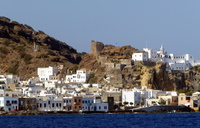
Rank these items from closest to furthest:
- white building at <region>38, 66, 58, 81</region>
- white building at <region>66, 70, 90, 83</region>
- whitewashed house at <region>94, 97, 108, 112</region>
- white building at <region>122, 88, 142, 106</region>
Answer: whitewashed house at <region>94, 97, 108, 112</region> < white building at <region>122, 88, 142, 106</region> < white building at <region>66, 70, 90, 83</region> < white building at <region>38, 66, 58, 81</region>

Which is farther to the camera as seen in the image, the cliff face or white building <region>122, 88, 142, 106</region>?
the cliff face

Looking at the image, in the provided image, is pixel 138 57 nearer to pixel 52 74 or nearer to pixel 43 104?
pixel 52 74

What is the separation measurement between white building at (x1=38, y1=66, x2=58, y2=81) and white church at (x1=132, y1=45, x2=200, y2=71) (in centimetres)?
1607

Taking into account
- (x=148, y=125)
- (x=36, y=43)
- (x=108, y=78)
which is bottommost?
(x=148, y=125)

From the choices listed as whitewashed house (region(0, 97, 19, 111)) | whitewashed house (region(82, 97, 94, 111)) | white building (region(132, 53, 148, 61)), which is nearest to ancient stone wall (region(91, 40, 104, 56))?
white building (region(132, 53, 148, 61))

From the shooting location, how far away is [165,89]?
12825 cm

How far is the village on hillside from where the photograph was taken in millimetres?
102750

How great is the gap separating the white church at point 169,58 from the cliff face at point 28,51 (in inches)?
618

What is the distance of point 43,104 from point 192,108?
2590 cm

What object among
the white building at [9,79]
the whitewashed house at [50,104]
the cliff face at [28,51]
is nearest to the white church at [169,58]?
the cliff face at [28,51]

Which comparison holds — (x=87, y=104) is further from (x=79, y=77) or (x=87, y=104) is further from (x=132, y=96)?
(x=79, y=77)

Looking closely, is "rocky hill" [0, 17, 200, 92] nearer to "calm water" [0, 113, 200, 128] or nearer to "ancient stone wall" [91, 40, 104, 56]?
"ancient stone wall" [91, 40, 104, 56]

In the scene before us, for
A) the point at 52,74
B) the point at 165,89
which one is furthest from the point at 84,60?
the point at 165,89

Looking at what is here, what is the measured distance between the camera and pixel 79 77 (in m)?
128
